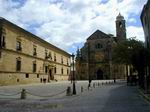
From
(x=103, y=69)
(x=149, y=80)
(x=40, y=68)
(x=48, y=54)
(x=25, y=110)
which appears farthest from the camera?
(x=103, y=69)

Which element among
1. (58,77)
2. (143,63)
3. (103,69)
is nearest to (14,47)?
(143,63)

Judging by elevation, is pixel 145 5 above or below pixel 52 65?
above

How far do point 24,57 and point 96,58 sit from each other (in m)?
43.3

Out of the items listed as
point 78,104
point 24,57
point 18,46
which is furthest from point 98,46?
point 78,104

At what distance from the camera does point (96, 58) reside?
284 ft

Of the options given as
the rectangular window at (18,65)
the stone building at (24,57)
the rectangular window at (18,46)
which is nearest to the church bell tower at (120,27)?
the stone building at (24,57)

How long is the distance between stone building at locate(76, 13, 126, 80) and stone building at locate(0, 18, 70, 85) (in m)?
20.1

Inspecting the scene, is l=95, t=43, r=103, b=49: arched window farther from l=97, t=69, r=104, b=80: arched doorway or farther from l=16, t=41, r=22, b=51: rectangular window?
l=16, t=41, r=22, b=51: rectangular window

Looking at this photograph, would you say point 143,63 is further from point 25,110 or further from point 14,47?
point 14,47

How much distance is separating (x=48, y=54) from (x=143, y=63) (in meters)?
37.2

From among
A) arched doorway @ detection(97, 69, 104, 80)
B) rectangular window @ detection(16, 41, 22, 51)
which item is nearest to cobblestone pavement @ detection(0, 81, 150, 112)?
rectangular window @ detection(16, 41, 22, 51)

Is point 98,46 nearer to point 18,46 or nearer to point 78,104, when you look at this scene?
point 18,46

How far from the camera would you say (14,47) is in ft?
138

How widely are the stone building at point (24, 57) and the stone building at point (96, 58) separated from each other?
20.1m
